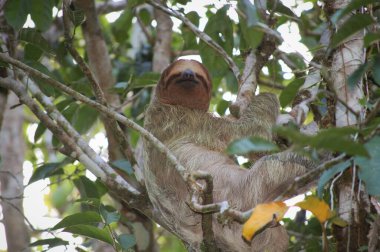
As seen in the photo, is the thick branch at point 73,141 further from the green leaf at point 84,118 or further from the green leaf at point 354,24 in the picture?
the green leaf at point 354,24

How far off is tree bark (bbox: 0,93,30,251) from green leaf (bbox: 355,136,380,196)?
4.57m

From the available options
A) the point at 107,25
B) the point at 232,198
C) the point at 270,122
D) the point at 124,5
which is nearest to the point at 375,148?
the point at 232,198

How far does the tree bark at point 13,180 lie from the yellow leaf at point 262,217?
3.97m

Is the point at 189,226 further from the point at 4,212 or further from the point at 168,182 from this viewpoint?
the point at 4,212

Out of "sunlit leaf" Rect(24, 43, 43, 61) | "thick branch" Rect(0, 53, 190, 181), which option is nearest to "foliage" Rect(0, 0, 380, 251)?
"sunlit leaf" Rect(24, 43, 43, 61)

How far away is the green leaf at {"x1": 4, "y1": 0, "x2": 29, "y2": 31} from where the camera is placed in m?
6.04

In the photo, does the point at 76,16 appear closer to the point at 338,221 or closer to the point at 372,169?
the point at 338,221

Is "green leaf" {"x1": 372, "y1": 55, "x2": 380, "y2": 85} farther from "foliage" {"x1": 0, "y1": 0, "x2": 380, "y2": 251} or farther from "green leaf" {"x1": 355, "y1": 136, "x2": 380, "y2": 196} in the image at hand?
"green leaf" {"x1": 355, "y1": 136, "x2": 380, "y2": 196}

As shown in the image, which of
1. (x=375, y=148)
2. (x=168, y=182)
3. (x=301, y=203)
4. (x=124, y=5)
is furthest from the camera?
(x=124, y=5)

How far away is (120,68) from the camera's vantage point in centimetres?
1078

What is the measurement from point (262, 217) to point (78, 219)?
2.25 m

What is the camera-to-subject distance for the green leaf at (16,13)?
604cm

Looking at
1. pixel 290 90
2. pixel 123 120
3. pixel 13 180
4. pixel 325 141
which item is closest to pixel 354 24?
pixel 325 141

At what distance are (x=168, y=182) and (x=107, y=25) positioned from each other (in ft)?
24.6
